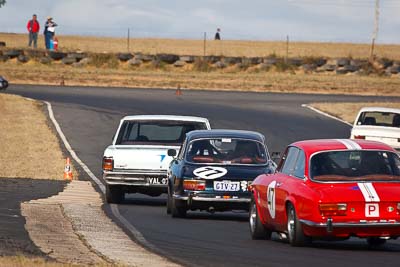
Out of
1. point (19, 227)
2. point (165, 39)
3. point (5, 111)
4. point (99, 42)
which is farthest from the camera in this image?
point (165, 39)

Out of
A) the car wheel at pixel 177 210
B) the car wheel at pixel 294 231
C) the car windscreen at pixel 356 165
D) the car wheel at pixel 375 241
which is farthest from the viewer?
the car wheel at pixel 177 210

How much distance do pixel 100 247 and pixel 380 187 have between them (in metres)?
3.25

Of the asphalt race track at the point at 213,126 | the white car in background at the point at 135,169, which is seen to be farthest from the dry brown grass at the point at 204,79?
the white car in background at the point at 135,169

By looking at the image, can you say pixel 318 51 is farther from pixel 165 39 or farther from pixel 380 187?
pixel 380 187

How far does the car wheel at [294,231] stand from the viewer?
13.6 m

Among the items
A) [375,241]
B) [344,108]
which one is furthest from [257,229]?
[344,108]

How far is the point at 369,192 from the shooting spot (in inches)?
523

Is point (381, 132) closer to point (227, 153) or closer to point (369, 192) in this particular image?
point (227, 153)

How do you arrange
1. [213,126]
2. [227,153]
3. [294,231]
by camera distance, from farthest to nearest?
[213,126] < [227,153] < [294,231]

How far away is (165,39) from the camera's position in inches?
3935

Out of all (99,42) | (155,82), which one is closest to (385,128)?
(155,82)

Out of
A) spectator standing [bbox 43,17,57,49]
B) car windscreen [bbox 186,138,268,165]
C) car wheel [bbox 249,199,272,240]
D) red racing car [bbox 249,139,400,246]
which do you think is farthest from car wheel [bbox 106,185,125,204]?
spectator standing [bbox 43,17,57,49]

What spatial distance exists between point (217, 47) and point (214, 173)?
67690mm

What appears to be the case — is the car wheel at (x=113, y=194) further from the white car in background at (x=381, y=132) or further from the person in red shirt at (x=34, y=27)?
the person in red shirt at (x=34, y=27)
